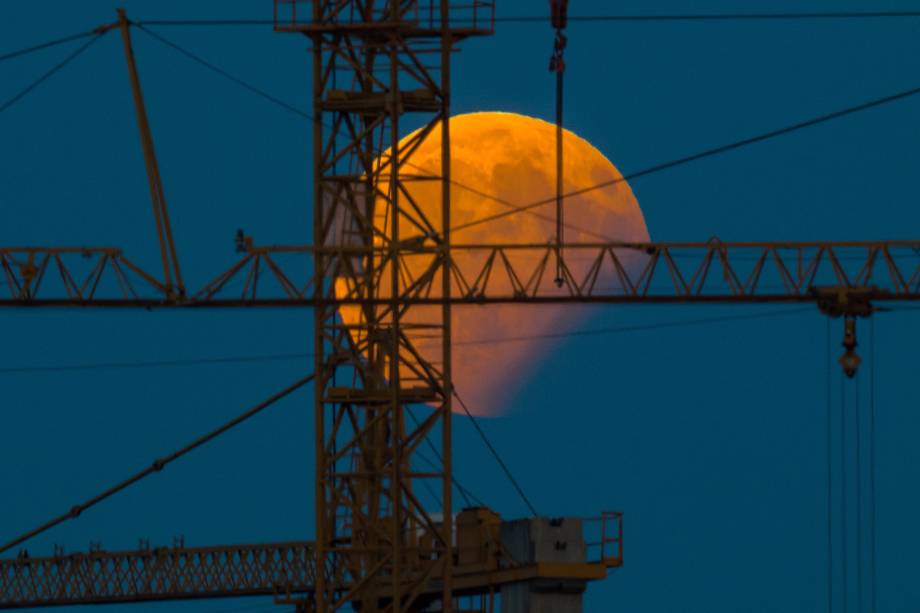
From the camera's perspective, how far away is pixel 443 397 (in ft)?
412

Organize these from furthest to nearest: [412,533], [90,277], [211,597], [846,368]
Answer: [211,597] < [412,533] < [90,277] < [846,368]

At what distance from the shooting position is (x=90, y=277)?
120 metres

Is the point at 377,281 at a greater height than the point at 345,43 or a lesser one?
lesser

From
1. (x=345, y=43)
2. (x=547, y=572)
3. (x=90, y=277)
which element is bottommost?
(x=547, y=572)

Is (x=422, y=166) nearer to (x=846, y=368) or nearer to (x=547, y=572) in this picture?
(x=547, y=572)

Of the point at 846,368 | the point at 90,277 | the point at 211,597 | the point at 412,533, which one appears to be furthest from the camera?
the point at 211,597

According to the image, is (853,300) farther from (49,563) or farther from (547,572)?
(49,563)

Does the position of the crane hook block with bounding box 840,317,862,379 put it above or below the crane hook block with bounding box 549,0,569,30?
below

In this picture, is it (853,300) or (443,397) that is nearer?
(853,300)

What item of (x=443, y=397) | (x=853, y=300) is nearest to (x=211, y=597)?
(x=443, y=397)

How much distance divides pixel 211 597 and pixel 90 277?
75.5 feet

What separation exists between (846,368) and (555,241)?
19180mm

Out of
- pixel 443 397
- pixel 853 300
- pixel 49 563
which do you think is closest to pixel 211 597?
pixel 49 563

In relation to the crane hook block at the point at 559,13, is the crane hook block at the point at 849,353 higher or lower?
lower
